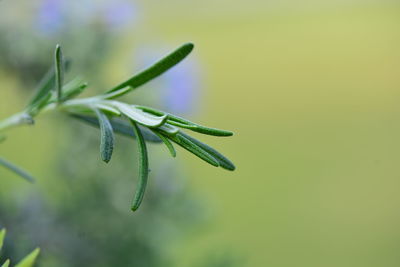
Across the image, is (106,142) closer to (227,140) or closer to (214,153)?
(214,153)

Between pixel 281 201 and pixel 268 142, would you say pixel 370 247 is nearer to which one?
pixel 281 201

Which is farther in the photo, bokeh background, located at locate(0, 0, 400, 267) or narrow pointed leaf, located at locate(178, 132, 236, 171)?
bokeh background, located at locate(0, 0, 400, 267)

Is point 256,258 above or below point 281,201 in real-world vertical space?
below

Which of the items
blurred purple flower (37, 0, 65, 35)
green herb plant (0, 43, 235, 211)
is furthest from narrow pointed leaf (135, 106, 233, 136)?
blurred purple flower (37, 0, 65, 35)

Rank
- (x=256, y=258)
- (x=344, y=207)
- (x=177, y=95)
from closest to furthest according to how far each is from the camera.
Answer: (x=177, y=95) → (x=256, y=258) → (x=344, y=207)

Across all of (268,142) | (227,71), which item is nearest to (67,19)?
(268,142)

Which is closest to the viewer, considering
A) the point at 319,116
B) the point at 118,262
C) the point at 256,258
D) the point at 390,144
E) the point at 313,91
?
the point at 118,262

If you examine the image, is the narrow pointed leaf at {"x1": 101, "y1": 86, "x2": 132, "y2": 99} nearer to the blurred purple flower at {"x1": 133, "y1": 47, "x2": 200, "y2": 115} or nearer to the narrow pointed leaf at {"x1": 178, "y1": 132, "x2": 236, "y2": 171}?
the narrow pointed leaf at {"x1": 178, "y1": 132, "x2": 236, "y2": 171}

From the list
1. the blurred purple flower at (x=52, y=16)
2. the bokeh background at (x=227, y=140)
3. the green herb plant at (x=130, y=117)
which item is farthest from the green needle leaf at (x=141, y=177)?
the blurred purple flower at (x=52, y=16)
